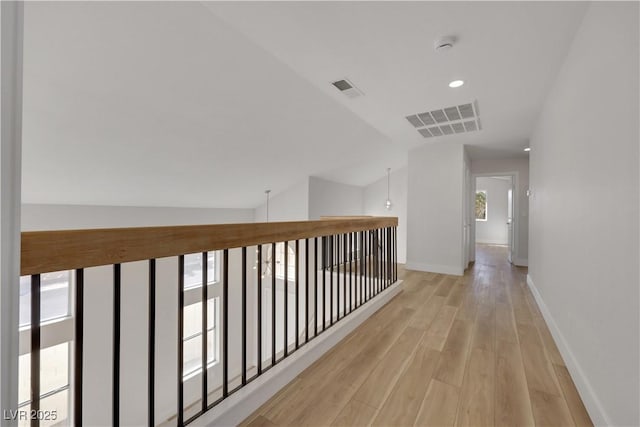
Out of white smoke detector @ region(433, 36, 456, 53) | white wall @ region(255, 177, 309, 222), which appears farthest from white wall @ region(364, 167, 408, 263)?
white smoke detector @ region(433, 36, 456, 53)

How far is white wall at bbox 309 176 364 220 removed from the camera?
6199mm

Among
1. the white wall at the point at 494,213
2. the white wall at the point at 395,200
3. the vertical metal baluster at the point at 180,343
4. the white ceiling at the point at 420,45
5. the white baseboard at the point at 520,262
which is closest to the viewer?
the vertical metal baluster at the point at 180,343

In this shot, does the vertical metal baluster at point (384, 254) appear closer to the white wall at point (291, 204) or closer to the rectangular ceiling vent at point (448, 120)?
the rectangular ceiling vent at point (448, 120)

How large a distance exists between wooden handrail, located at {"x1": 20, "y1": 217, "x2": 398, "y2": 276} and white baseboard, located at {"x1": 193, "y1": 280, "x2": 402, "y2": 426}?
0.74 meters

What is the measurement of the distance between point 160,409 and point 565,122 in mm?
6988

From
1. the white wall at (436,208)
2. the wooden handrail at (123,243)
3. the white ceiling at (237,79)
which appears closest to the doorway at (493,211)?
the white wall at (436,208)

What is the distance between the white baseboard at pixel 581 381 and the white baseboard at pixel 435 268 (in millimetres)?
2224

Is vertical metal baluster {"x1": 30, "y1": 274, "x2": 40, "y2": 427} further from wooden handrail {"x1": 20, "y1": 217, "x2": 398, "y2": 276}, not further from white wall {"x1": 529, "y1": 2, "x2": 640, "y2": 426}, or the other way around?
white wall {"x1": 529, "y1": 2, "x2": 640, "y2": 426}

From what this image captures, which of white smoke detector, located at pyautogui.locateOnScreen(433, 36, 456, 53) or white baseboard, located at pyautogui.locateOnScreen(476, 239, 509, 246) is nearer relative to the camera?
white smoke detector, located at pyautogui.locateOnScreen(433, 36, 456, 53)

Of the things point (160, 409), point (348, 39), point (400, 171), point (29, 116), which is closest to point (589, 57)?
point (348, 39)

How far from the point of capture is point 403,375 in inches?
68.1

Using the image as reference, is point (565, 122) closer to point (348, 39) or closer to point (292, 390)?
point (348, 39)

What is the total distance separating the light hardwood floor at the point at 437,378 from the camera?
4.58 feet

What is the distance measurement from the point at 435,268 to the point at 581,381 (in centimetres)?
344
